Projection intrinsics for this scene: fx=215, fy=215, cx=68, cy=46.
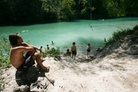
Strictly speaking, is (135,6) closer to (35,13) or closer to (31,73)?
(31,73)

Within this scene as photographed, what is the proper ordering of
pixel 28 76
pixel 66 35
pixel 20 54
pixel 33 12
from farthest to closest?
pixel 33 12 < pixel 66 35 < pixel 28 76 < pixel 20 54

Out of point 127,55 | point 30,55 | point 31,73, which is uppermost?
point 30,55

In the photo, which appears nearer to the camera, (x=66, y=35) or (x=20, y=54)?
(x=20, y=54)

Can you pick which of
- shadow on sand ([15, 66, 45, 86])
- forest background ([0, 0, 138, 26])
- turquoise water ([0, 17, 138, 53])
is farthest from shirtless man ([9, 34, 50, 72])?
forest background ([0, 0, 138, 26])

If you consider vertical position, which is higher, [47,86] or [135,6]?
[135,6]

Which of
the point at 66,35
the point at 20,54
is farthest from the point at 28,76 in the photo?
the point at 66,35

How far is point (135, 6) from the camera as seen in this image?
16.8 metres

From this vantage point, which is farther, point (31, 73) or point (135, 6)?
point (135, 6)

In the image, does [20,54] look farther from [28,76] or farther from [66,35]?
[66,35]

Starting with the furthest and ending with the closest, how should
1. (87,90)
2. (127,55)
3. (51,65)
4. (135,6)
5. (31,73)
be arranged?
1. (135,6)
2. (127,55)
3. (51,65)
4. (31,73)
5. (87,90)

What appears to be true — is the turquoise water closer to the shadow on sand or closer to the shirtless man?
the shadow on sand

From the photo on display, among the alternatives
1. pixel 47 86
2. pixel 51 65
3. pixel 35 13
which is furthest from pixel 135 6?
pixel 35 13

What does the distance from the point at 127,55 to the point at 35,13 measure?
143 feet

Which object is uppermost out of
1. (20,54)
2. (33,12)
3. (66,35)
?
(20,54)
